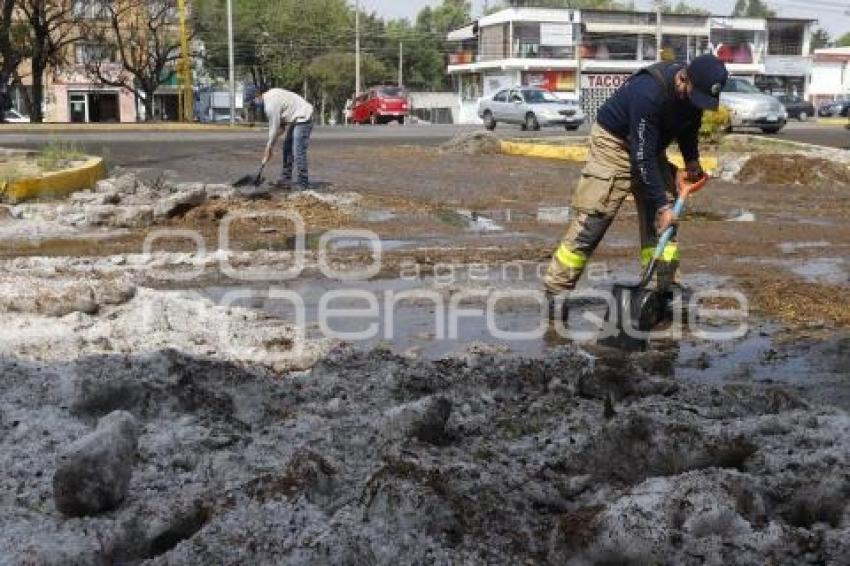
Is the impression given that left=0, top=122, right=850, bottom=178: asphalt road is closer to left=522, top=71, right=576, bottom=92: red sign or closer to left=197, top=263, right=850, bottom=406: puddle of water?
left=197, top=263, right=850, bottom=406: puddle of water

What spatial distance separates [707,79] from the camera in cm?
498

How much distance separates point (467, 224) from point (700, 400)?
5.95m

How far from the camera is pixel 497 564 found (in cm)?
251

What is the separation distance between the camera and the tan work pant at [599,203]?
5.58m

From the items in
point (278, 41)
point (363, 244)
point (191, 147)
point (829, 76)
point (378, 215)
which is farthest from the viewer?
point (829, 76)

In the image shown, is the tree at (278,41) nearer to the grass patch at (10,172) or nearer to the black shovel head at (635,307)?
the grass patch at (10,172)

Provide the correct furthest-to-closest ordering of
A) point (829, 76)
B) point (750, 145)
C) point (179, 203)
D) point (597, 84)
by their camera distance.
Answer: point (829, 76), point (597, 84), point (750, 145), point (179, 203)

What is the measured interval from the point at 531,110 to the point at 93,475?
29075 mm

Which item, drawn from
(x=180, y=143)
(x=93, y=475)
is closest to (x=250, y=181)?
(x=93, y=475)

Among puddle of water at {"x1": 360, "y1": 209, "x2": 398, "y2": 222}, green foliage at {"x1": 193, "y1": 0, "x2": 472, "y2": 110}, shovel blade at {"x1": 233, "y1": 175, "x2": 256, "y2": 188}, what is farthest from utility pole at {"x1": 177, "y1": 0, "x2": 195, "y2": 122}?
puddle of water at {"x1": 360, "y1": 209, "x2": 398, "y2": 222}

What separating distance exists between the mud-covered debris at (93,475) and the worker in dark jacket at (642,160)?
3282 mm

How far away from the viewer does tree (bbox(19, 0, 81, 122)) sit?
39438mm

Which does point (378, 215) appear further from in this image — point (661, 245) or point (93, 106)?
point (93, 106)

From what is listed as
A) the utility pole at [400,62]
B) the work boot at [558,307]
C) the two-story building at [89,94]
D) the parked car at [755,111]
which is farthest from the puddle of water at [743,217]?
the utility pole at [400,62]
